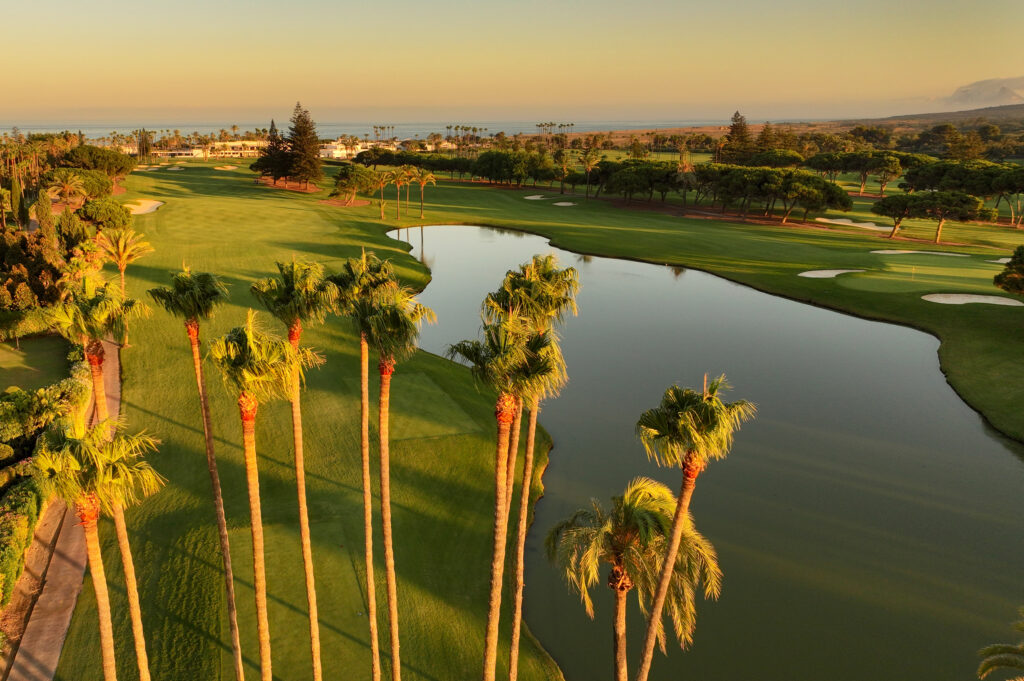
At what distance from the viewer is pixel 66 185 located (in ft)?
279

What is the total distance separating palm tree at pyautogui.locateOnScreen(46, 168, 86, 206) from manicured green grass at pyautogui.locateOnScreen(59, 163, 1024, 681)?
46.4 feet

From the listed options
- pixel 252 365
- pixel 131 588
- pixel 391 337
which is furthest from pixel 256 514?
pixel 391 337

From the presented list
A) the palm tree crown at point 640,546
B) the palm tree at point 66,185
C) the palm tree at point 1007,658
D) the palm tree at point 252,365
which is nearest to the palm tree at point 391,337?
the palm tree at point 252,365

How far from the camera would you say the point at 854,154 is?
133 metres

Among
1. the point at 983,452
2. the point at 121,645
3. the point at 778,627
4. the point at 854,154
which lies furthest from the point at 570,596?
the point at 854,154

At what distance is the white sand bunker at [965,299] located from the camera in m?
55.5

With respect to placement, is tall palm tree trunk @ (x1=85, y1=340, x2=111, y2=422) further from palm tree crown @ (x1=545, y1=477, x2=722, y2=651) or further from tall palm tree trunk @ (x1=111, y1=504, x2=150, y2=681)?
palm tree crown @ (x1=545, y1=477, x2=722, y2=651)

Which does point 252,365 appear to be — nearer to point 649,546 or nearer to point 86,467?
point 86,467

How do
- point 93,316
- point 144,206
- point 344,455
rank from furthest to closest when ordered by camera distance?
point 144,206 < point 344,455 < point 93,316

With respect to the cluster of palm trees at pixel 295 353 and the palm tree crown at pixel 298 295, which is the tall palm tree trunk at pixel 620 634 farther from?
the palm tree crown at pixel 298 295

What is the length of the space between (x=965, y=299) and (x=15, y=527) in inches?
2788

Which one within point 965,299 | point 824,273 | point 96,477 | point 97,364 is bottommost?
point 965,299

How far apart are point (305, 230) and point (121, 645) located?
230 feet

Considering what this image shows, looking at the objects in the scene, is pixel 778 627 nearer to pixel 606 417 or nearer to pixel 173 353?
pixel 606 417
